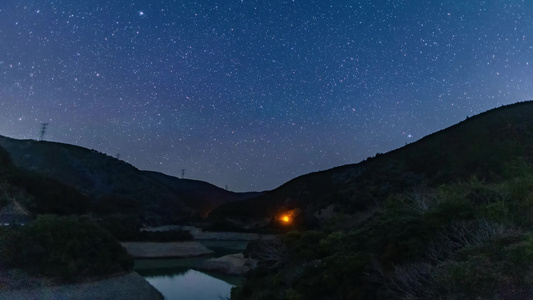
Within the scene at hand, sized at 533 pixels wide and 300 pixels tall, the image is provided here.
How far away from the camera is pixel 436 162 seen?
6531cm

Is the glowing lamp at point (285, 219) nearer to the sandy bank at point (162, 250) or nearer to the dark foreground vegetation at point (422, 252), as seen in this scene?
the sandy bank at point (162, 250)

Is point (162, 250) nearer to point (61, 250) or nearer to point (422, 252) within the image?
point (61, 250)

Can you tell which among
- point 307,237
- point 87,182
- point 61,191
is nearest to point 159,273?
point 307,237

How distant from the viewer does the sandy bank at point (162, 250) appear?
53562mm

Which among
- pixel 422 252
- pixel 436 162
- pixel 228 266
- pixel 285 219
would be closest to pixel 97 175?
pixel 285 219

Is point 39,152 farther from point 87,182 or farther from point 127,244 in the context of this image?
point 127,244

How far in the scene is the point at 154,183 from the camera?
125 m

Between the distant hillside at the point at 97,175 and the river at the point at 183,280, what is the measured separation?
149ft

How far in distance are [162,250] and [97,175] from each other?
5931 cm

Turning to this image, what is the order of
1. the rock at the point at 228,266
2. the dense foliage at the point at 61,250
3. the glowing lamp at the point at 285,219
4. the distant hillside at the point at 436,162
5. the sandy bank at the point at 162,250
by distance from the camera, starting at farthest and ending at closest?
the glowing lamp at the point at 285,219, the distant hillside at the point at 436,162, the sandy bank at the point at 162,250, the rock at the point at 228,266, the dense foliage at the point at 61,250

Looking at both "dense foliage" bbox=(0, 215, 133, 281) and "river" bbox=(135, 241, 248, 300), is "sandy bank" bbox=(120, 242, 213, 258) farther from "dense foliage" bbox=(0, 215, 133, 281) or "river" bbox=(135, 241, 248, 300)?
"dense foliage" bbox=(0, 215, 133, 281)

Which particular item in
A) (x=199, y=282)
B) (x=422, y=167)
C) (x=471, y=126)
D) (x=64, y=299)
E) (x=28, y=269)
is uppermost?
(x=471, y=126)

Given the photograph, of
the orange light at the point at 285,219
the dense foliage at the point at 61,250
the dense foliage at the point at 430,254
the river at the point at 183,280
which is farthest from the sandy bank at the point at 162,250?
the dense foliage at the point at 430,254

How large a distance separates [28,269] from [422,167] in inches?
2272
